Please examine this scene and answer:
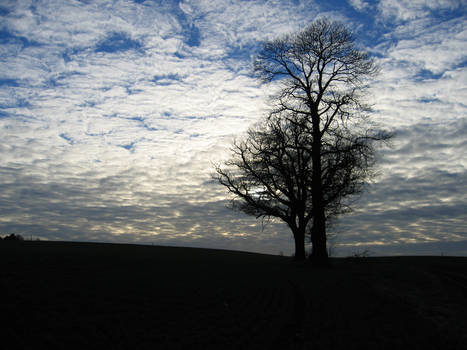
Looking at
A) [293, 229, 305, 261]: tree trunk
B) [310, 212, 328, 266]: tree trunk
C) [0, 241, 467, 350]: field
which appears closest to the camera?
[0, 241, 467, 350]: field

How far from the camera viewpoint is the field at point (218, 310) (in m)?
7.55

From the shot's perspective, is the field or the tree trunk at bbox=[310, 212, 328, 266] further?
the tree trunk at bbox=[310, 212, 328, 266]

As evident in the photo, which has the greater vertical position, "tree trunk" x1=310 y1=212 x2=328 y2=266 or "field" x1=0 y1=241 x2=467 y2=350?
"tree trunk" x1=310 y1=212 x2=328 y2=266

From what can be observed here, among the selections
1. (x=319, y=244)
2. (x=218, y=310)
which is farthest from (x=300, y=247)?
(x=218, y=310)

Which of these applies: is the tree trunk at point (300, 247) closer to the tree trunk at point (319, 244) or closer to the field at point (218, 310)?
the tree trunk at point (319, 244)

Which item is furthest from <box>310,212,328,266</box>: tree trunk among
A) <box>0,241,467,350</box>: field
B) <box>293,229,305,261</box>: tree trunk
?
<box>0,241,467,350</box>: field

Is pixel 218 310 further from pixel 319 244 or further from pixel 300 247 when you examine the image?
pixel 300 247

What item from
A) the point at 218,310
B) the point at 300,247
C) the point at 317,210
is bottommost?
the point at 218,310

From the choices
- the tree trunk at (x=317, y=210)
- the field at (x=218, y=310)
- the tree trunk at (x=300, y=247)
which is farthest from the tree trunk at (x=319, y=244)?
the field at (x=218, y=310)

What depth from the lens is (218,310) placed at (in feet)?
33.7

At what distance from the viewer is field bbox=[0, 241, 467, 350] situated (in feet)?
24.8

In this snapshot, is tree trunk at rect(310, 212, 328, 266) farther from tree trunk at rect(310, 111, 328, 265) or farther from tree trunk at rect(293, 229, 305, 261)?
tree trunk at rect(293, 229, 305, 261)

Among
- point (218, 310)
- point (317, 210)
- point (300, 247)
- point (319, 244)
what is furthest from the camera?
point (300, 247)

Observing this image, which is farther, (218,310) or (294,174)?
(294,174)
